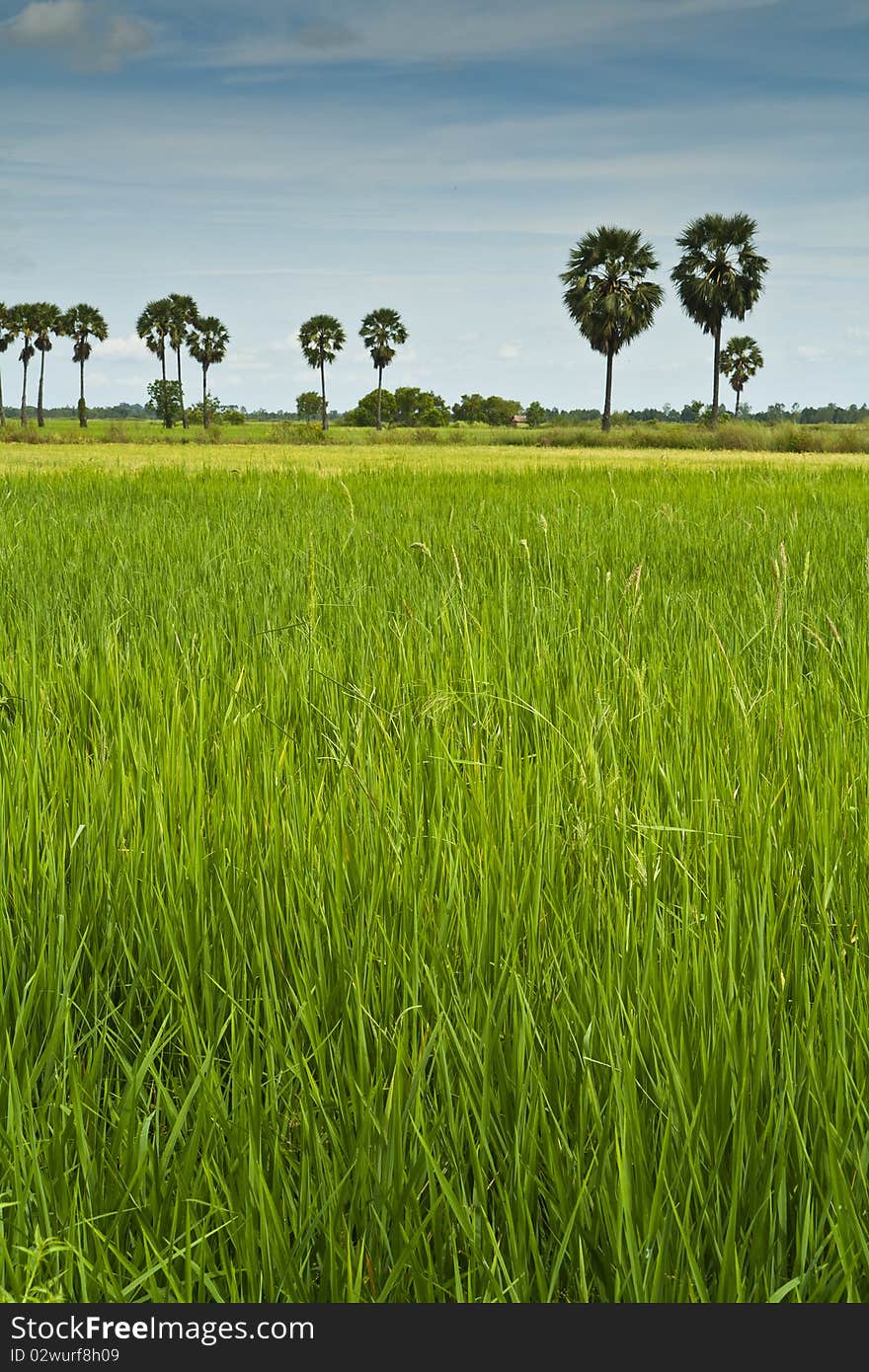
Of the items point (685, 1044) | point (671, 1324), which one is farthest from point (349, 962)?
point (671, 1324)

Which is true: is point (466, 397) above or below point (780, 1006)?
above

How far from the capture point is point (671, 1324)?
2.41 feet

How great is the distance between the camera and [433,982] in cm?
98

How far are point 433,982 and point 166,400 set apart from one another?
96.1m

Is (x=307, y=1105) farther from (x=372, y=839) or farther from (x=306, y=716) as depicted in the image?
(x=306, y=716)

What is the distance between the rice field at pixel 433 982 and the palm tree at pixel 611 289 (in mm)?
53087

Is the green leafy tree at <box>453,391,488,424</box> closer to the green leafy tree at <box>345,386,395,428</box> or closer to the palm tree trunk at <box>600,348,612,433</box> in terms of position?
the green leafy tree at <box>345,386,395,428</box>

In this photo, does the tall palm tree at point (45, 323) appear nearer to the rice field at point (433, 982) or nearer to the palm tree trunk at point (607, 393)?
the palm tree trunk at point (607, 393)

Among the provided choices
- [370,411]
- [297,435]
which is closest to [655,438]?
[297,435]

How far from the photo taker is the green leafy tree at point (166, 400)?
90250 mm

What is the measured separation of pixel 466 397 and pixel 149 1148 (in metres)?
109

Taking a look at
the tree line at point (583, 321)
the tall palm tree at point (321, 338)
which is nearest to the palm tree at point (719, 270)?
the tree line at point (583, 321)

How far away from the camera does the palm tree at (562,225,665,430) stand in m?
50.2

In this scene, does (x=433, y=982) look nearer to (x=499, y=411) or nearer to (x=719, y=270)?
(x=719, y=270)
